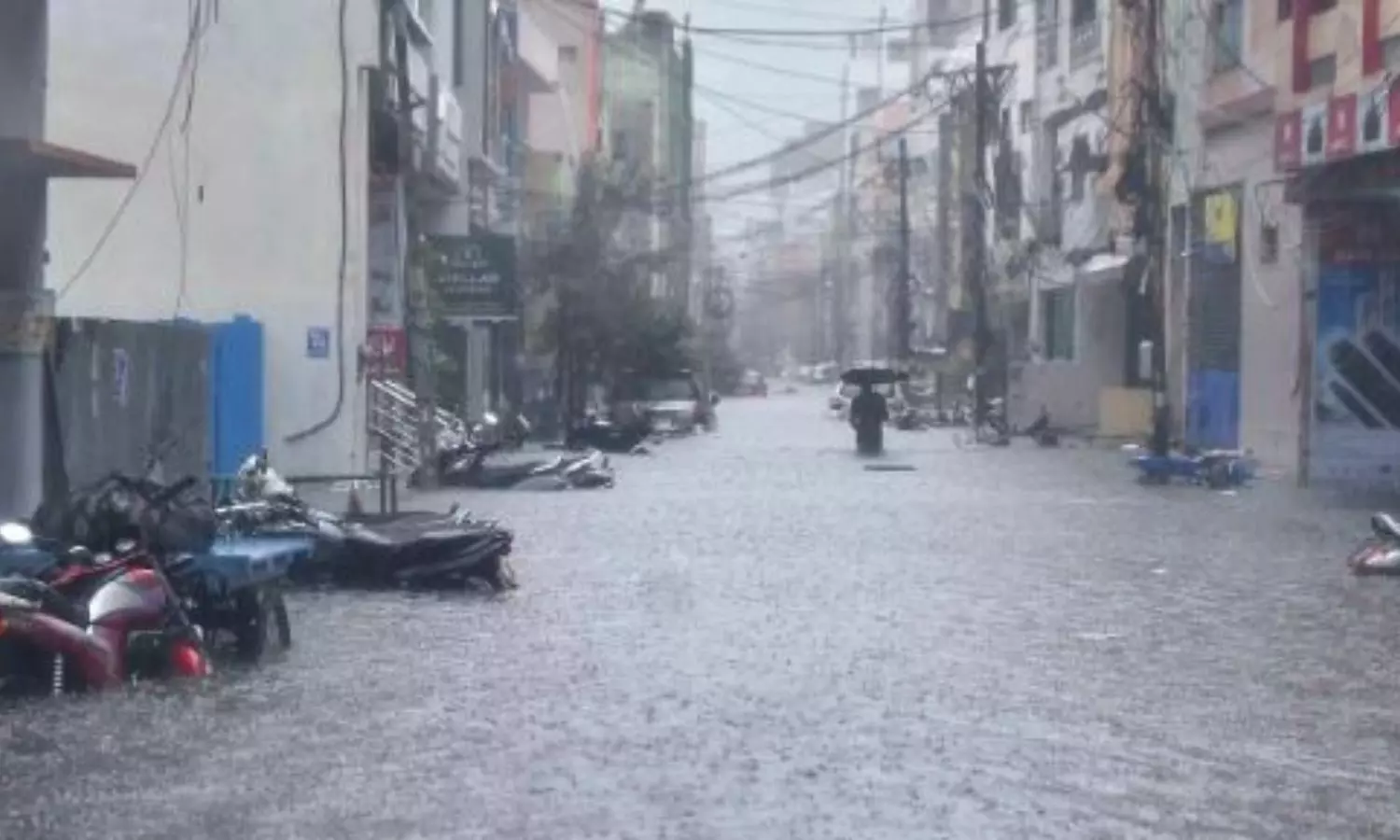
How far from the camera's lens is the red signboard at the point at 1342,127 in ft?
106

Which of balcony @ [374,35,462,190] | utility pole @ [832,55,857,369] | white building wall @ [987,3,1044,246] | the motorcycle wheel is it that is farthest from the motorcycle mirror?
utility pole @ [832,55,857,369]

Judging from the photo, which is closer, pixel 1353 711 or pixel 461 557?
pixel 1353 711

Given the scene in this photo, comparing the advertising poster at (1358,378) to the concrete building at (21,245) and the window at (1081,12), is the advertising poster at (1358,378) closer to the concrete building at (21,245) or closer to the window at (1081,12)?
the concrete building at (21,245)

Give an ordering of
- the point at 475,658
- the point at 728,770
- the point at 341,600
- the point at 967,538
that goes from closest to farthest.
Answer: the point at 728,770 < the point at 475,658 < the point at 341,600 < the point at 967,538

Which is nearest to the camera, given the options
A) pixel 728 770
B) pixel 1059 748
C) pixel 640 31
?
pixel 728 770

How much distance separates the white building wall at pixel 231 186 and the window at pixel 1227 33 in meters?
16.4

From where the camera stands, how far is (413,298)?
43.9 metres

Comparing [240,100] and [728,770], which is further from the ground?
[240,100]

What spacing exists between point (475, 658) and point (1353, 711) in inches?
198

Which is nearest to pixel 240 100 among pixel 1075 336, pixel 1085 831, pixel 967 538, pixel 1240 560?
pixel 967 538

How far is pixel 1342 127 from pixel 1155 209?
14.3m

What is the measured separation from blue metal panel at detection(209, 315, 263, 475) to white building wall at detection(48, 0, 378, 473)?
836 millimetres

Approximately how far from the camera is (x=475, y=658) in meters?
15.7

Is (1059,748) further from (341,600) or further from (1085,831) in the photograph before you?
(341,600)
